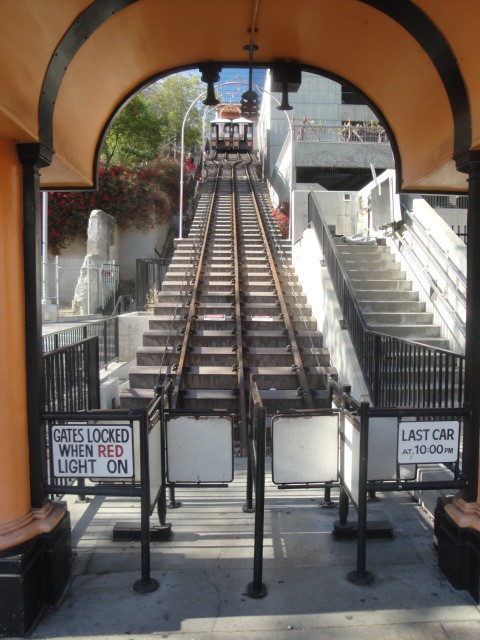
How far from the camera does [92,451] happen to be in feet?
11.6

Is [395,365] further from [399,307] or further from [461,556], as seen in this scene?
[399,307]

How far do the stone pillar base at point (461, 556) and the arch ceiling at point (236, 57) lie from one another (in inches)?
101

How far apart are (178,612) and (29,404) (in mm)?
1609

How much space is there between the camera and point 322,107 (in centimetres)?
3038

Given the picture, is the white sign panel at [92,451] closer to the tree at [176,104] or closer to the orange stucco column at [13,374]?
the orange stucco column at [13,374]

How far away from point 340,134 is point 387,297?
1713 cm

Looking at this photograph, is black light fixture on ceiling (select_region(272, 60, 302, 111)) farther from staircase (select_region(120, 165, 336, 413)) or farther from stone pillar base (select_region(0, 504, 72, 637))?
staircase (select_region(120, 165, 336, 413))

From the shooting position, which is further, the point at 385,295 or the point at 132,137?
the point at 132,137

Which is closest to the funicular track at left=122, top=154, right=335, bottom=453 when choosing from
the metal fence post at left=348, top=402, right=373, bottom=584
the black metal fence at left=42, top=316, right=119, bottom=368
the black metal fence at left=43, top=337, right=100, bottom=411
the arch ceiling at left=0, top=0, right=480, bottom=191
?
the black metal fence at left=42, top=316, right=119, bottom=368

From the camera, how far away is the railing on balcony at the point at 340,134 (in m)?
24.2

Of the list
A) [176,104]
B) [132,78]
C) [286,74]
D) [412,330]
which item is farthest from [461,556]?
[176,104]

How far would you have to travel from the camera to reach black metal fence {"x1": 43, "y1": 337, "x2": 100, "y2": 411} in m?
4.45

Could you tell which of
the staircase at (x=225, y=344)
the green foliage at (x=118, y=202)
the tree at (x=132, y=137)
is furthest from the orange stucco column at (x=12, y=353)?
the tree at (x=132, y=137)

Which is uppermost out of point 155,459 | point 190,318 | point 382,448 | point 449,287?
point 449,287
